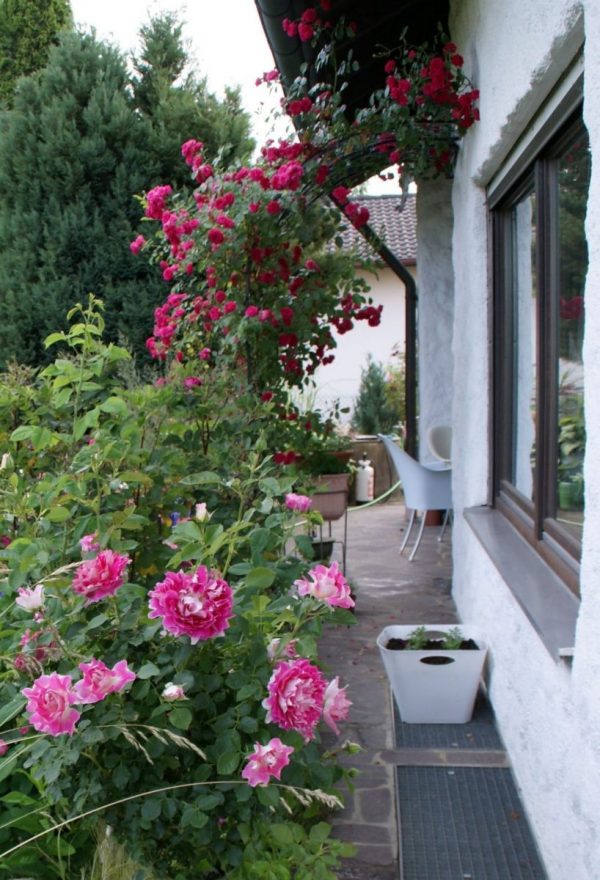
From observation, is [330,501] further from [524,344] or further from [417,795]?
[417,795]

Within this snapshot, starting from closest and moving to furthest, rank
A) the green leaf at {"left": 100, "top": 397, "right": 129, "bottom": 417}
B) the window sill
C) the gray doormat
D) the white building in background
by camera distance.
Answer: the green leaf at {"left": 100, "top": 397, "right": 129, "bottom": 417}, the window sill, the gray doormat, the white building in background

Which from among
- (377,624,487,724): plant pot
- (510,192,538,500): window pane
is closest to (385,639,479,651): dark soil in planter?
(377,624,487,724): plant pot

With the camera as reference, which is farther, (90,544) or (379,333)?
(379,333)

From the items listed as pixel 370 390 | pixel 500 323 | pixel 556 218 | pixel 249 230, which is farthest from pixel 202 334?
pixel 370 390

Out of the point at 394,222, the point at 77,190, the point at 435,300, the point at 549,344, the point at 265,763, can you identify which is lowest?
the point at 265,763

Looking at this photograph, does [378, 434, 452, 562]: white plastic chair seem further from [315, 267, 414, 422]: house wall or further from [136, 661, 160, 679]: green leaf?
[315, 267, 414, 422]: house wall

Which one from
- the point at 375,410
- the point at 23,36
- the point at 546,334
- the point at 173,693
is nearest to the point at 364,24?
the point at 546,334

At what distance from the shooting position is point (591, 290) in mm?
1837

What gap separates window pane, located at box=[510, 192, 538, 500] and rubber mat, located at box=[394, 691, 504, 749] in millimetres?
900

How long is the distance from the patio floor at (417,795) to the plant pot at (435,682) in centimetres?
5

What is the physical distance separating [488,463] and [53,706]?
3.02 m

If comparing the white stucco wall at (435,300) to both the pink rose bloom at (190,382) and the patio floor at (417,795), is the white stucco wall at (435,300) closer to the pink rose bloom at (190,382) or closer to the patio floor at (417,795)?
the patio floor at (417,795)

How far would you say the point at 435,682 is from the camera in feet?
11.3

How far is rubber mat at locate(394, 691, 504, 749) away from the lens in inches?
130
